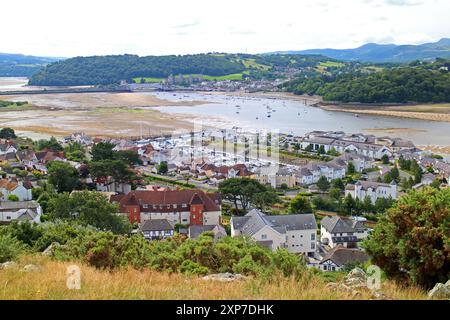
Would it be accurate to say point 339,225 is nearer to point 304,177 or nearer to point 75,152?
point 304,177

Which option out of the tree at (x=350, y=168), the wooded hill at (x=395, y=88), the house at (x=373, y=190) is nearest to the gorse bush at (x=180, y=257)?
the house at (x=373, y=190)

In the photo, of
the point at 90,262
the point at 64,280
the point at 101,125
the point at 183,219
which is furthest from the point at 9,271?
the point at 101,125

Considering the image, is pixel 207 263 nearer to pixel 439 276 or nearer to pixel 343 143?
pixel 439 276

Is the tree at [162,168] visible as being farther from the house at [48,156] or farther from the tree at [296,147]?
the tree at [296,147]

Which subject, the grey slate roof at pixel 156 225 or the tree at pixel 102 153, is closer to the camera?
the grey slate roof at pixel 156 225

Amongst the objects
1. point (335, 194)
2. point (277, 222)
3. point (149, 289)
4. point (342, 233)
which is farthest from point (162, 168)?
point (149, 289)
